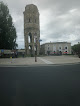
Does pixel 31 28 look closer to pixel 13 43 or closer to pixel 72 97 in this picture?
pixel 13 43

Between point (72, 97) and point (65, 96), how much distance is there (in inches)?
9.1

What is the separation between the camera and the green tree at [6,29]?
2100 centimetres

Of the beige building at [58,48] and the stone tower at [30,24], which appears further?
the beige building at [58,48]

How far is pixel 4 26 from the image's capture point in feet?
68.5

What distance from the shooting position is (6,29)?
843 inches

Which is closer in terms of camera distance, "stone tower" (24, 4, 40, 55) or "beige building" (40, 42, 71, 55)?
"stone tower" (24, 4, 40, 55)

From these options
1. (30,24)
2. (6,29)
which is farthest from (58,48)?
(6,29)

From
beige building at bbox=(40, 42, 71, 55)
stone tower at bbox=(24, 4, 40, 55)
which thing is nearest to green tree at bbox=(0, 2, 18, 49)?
stone tower at bbox=(24, 4, 40, 55)

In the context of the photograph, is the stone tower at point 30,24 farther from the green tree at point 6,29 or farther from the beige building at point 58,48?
the beige building at point 58,48

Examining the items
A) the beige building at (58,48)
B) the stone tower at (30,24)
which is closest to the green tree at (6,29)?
the stone tower at (30,24)

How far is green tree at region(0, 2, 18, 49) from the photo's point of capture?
68.9 feet

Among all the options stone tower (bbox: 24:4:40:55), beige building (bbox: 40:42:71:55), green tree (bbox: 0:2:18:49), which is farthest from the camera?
beige building (bbox: 40:42:71:55)

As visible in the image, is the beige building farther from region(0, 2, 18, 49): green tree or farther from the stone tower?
region(0, 2, 18, 49): green tree

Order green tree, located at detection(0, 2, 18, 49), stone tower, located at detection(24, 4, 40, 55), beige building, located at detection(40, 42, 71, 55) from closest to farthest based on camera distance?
green tree, located at detection(0, 2, 18, 49)
stone tower, located at detection(24, 4, 40, 55)
beige building, located at detection(40, 42, 71, 55)
